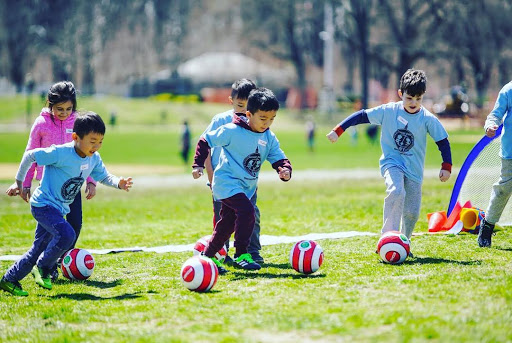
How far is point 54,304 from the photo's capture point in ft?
22.2

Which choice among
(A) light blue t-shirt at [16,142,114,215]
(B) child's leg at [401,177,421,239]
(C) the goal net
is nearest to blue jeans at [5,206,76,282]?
(A) light blue t-shirt at [16,142,114,215]

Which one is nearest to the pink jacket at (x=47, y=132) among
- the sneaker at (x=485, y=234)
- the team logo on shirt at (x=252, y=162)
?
the team logo on shirt at (x=252, y=162)

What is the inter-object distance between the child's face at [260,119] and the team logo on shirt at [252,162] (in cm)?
26

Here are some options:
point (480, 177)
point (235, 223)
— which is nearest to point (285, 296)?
point (235, 223)

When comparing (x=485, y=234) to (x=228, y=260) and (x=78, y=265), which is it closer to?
(x=228, y=260)

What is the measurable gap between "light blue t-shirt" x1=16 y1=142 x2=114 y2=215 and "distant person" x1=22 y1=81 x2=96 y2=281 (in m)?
0.71

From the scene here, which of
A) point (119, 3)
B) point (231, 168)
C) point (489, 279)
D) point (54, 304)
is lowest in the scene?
point (54, 304)

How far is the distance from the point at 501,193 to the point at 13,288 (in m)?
5.60

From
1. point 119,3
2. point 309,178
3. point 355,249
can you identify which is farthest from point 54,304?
point 119,3

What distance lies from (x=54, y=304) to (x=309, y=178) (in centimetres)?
1685

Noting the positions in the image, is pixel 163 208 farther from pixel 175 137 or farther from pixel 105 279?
pixel 175 137

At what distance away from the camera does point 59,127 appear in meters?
8.47

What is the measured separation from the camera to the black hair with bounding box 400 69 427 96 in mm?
8124

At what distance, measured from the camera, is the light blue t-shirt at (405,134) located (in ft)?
27.4
